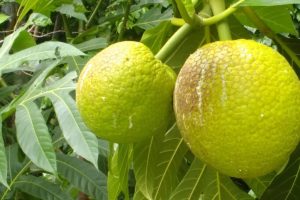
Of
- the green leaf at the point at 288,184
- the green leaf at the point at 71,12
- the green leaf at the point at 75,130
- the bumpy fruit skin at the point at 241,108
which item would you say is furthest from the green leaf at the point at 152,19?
the bumpy fruit skin at the point at 241,108

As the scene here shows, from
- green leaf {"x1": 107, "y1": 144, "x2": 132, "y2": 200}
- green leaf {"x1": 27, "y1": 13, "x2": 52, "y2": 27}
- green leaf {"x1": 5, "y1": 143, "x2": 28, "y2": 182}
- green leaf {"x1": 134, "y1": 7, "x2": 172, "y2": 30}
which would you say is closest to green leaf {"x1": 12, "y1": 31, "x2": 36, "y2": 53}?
green leaf {"x1": 27, "y1": 13, "x2": 52, "y2": 27}

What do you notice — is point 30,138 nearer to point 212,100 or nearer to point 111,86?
point 111,86

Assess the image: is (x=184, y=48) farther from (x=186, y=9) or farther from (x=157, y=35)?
(x=186, y=9)

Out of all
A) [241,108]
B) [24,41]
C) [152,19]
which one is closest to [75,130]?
[241,108]

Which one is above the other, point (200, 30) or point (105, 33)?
point (200, 30)

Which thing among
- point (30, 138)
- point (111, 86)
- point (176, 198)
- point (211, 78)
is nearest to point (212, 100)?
point (211, 78)

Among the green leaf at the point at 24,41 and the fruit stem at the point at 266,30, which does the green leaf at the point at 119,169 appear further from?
the green leaf at the point at 24,41
